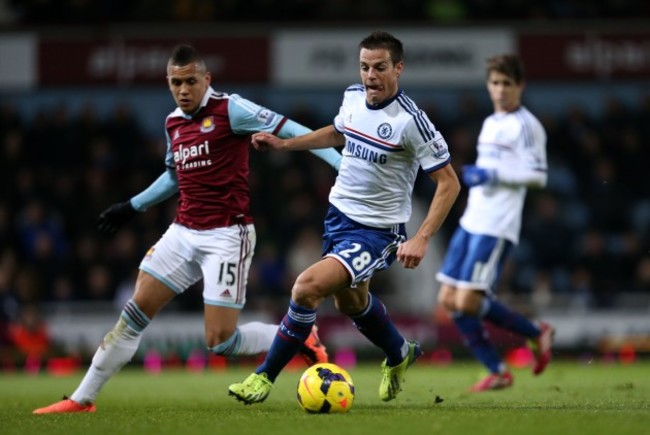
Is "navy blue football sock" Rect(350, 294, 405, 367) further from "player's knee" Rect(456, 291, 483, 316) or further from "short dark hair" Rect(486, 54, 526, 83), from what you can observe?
"short dark hair" Rect(486, 54, 526, 83)

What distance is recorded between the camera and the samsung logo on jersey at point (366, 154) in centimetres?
701

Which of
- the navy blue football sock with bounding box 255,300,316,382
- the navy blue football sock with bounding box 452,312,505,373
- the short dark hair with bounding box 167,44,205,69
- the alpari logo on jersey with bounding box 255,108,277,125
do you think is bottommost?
the navy blue football sock with bounding box 452,312,505,373

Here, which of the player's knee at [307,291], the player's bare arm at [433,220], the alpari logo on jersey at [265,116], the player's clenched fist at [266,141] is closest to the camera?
the player's bare arm at [433,220]

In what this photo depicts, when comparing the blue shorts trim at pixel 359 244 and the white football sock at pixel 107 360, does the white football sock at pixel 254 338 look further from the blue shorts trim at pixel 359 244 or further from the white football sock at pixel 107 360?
the blue shorts trim at pixel 359 244

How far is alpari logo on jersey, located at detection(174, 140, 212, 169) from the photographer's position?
754cm

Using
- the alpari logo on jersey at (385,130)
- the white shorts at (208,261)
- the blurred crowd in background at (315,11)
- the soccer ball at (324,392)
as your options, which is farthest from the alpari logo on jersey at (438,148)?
the blurred crowd in background at (315,11)

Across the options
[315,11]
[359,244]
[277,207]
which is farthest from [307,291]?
[315,11]

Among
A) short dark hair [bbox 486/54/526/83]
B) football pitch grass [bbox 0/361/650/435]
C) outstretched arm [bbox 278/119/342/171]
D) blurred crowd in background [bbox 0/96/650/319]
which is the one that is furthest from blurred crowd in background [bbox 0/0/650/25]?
outstretched arm [bbox 278/119/342/171]

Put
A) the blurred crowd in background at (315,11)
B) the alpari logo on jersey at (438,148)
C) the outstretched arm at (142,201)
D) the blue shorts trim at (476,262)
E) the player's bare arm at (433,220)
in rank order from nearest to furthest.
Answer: the player's bare arm at (433,220) → the alpari logo on jersey at (438,148) → the outstretched arm at (142,201) → the blue shorts trim at (476,262) → the blurred crowd in background at (315,11)

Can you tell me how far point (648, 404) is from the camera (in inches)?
284

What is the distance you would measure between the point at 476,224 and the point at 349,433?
441 centimetres

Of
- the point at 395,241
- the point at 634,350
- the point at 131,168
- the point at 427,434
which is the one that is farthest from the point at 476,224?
the point at 131,168

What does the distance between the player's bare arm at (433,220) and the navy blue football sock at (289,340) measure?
28.1 inches

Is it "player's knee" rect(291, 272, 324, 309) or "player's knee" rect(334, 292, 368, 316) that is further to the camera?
"player's knee" rect(334, 292, 368, 316)
